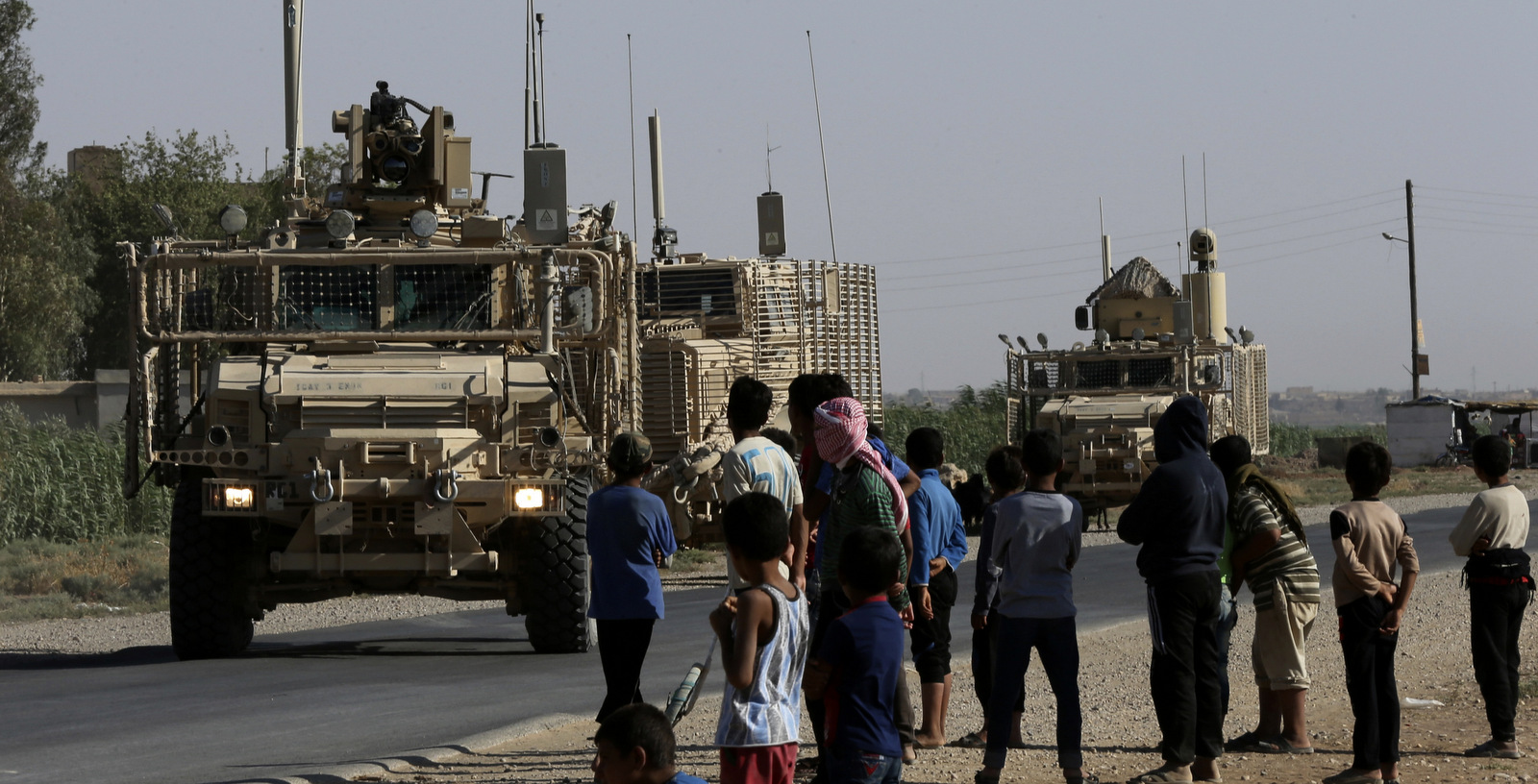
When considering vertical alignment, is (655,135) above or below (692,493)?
above

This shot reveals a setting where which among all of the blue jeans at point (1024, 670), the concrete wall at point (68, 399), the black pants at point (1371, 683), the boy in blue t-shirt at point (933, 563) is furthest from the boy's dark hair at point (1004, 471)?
the concrete wall at point (68, 399)

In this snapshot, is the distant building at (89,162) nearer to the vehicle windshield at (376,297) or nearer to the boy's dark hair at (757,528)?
the vehicle windshield at (376,297)

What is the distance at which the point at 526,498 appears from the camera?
39.9 ft

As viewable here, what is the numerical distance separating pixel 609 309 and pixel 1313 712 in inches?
227

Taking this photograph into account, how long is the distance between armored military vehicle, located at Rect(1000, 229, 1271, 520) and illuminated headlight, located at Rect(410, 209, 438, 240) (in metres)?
12.6

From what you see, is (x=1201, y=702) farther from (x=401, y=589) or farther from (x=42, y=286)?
(x=42, y=286)

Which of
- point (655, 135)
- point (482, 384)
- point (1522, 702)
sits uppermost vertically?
point (655, 135)

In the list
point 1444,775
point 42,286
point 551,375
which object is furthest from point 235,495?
point 42,286

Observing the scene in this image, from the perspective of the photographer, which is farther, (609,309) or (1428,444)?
(1428,444)

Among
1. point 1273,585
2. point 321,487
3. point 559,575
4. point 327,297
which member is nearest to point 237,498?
point 321,487

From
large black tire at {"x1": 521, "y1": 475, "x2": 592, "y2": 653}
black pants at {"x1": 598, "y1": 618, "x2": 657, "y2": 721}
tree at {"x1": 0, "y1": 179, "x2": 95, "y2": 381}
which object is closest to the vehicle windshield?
large black tire at {"x1": 521, "y1": 475, "x2": 592, "y2": 653}

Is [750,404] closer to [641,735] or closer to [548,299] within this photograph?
[641,735]

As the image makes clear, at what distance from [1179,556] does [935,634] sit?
1158 mm

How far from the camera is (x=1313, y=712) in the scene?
9914mm
